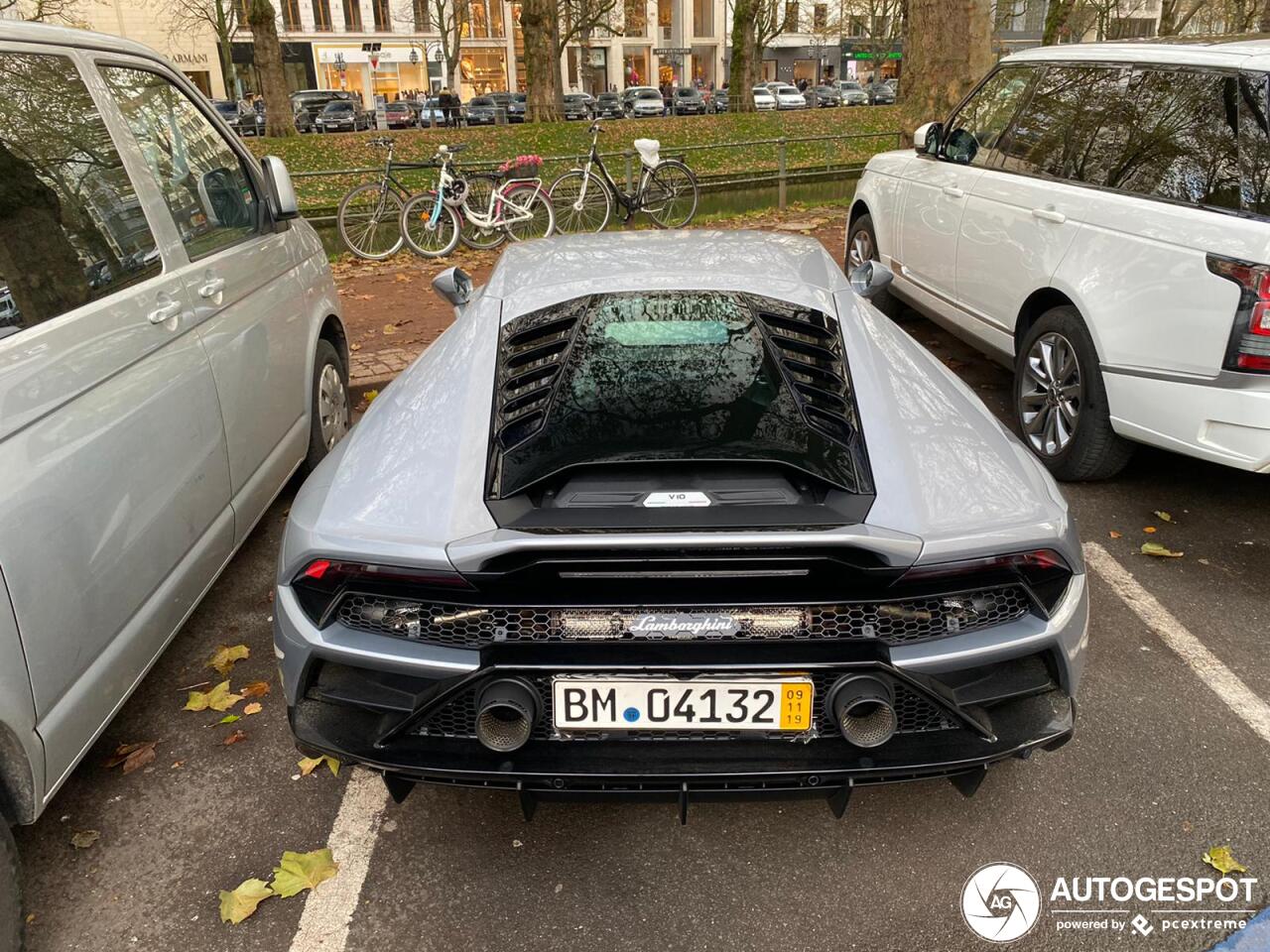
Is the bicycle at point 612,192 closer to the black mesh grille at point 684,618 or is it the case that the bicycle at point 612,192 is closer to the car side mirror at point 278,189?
the car side mirror at point 278,189

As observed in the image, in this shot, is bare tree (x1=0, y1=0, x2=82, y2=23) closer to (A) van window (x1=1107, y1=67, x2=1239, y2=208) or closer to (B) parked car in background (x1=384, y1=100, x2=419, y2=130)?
(A) van window (x1=1107, y1=67, x2=1239, y2=208)

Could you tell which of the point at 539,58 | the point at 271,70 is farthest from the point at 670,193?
the point at 539,58

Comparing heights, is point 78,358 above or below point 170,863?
above

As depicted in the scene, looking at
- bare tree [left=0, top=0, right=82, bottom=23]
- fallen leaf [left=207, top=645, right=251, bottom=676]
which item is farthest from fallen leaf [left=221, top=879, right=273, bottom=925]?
bare tree [left=0, top=0, right=82, bottom=23]

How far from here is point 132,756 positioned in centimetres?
294

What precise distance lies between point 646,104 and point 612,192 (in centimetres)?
3569

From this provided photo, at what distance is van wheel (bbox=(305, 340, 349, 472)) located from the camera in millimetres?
4512

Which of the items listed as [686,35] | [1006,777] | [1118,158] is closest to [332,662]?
[1006,777]

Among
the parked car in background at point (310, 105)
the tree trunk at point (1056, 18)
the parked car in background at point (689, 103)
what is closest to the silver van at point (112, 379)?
the tree trunk at point (1056, 18)

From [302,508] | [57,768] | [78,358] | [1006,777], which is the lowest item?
[1006,777]

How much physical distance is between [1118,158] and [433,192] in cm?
784

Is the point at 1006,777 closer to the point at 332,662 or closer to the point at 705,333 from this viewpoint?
the point at 705,333

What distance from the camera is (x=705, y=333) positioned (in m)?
2.73

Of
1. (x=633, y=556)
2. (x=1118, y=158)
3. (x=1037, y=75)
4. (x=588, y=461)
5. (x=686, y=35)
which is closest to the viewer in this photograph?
(x=633, y=556)
